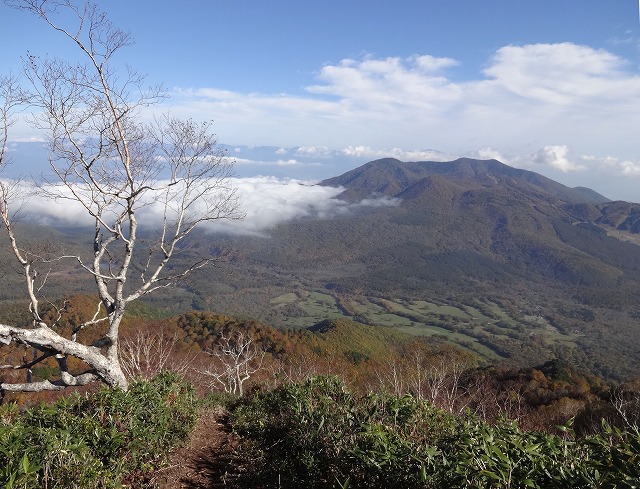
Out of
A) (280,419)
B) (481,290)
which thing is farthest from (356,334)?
(481,290)

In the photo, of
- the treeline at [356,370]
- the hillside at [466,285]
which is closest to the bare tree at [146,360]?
the treeline at [356,370]

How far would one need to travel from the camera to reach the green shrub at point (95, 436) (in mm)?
3031

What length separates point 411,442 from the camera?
3596mm

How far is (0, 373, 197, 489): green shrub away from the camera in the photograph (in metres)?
3.03

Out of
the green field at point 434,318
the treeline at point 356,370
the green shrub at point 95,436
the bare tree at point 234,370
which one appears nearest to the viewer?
the green shrub at point 95,436

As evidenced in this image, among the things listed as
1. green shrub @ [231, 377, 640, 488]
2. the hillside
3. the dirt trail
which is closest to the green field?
the hillside

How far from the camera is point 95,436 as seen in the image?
3934mm

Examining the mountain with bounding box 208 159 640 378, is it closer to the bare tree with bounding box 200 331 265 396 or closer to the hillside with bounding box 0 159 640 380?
the hillside with bounding box 0 159 640 380

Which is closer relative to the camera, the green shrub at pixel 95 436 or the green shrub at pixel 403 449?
the green shrub at pixel 403 449

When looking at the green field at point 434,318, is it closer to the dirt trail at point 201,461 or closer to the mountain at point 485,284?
the mountain at point 485,284

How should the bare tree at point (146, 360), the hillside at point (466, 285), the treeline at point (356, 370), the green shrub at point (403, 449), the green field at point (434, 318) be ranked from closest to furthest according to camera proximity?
the green shrub at point (403, 449) → the bare tree at point (146, 360) → the treeline at point (356, 370) → the green field at point (434, 318) → the hillside at point (466, 285)

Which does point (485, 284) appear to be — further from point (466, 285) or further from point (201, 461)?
point (201, 461)

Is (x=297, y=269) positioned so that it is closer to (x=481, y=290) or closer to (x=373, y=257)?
(x=373, y=257)

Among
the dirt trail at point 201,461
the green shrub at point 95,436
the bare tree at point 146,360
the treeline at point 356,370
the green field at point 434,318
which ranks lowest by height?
the green field at point 434,318
